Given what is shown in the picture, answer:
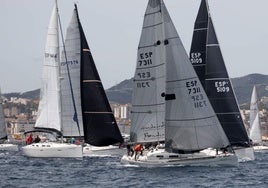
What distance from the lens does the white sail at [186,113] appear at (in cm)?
3709

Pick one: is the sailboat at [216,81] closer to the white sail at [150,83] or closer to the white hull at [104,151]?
the white sail at [150,83]

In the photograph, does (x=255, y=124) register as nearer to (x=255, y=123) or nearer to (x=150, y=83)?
(x=255, y=123)

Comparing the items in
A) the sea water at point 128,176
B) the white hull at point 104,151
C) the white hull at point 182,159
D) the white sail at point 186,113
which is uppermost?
the white sail at point 186,113

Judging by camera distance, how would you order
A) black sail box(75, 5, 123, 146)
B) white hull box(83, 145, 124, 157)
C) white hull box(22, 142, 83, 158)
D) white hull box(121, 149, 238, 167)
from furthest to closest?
white hull box(83, 145, 124, 157) < black sail box(75, 5, 123, 146) < white hull box(22, 142, 83, 158) < white hull box(121, 149, 238, 167)

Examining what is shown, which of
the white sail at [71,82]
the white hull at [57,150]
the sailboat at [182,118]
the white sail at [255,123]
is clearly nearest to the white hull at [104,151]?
the white sail at [71,82]

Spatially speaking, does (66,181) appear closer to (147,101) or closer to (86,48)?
(147,101)

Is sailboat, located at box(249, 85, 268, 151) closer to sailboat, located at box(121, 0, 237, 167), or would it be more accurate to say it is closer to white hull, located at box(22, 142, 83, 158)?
white hull, located at box(22, 142, 83, 158)

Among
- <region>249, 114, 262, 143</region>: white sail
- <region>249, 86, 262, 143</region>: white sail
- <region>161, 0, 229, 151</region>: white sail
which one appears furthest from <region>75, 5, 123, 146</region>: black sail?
<region>249, 114, 262, 143</region>: white sail

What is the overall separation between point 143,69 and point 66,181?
28.7 feet

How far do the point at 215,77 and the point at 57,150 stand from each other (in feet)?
35.4

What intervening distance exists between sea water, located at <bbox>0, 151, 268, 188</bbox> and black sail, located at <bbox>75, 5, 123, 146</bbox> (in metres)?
8.65

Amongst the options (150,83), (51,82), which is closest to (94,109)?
(51,82)

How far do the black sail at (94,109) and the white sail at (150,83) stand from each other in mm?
11069

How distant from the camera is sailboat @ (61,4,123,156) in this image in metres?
51.0
